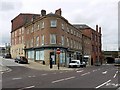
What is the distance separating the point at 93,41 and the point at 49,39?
4546cm

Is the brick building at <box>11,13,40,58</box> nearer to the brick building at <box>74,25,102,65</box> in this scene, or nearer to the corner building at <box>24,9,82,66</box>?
the corner building at <box>24,9,82,66</box>

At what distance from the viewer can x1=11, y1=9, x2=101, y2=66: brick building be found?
5715 centimetres

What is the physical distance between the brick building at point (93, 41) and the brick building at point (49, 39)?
15538mm

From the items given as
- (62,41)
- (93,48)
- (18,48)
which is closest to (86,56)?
(93,48)

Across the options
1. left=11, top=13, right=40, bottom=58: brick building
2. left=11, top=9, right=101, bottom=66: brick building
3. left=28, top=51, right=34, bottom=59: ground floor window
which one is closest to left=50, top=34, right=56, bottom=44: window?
left=11, top=9, right=101, bottom=66: brick building

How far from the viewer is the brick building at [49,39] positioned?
187ft

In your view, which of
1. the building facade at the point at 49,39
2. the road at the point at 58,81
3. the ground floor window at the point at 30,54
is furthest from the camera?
the ground floor window at the point at 30,54

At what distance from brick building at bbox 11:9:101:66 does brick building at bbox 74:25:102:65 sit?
51.0 ft

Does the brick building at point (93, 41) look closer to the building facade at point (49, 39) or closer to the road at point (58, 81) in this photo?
the building facade at point (49, 39)

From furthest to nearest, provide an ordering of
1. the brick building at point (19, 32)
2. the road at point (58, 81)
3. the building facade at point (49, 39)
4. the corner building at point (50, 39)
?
the brick building at point (19, 32)
the building facade at point (49, 39)
the corner building at point (50, 39)
the road at point (58, 81)

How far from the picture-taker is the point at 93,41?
99938 mm

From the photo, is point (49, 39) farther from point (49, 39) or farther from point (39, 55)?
point (39, 55)

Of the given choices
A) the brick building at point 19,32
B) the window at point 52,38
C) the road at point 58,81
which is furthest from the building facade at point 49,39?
the road at point 58,81

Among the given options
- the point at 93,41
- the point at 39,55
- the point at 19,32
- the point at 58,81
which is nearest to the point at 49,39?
the point at 39,55
